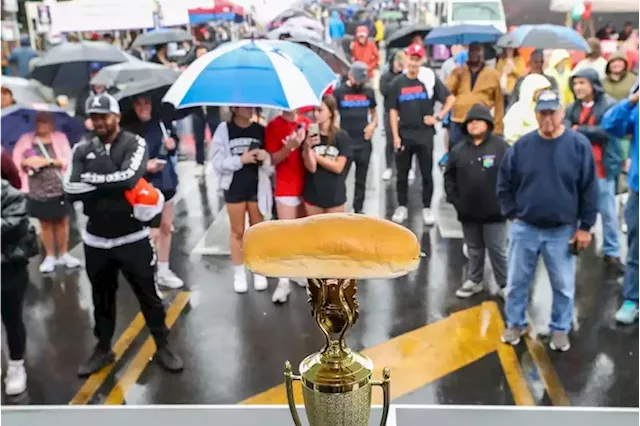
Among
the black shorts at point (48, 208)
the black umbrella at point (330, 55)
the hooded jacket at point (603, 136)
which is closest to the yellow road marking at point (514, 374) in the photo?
the hooded jacket at point (603, 136)

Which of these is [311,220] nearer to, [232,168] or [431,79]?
[232,168]

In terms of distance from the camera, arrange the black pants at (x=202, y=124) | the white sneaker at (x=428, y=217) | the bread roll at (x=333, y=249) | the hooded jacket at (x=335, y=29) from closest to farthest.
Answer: the bread roll at (x=333, y=249) → the white sneaker at (x=428, y=217) → the black pants at (x=202, y=124) → the hooded jacket at (x=335, y=29)

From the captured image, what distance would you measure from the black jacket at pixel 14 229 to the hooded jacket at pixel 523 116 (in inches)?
153

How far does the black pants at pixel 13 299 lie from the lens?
3.75 meters

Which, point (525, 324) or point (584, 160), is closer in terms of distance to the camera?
point (584, 160)

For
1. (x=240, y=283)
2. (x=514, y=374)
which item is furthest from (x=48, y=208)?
(x=514, y=374)

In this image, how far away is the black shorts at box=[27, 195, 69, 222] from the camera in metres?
5.29

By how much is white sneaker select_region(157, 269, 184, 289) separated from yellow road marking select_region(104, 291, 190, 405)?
0.39m

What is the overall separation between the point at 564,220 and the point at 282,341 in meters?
1.92

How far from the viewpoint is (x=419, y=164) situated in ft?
21.5

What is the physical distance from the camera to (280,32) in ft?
23.4

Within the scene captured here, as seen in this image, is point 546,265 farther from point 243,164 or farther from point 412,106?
point 412,106

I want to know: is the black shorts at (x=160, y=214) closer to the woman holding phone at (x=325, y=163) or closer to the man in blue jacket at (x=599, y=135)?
the woman holding phone at (x=325, y=163)

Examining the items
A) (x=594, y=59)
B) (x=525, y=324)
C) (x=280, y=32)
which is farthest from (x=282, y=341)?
(x=594, y=59)
